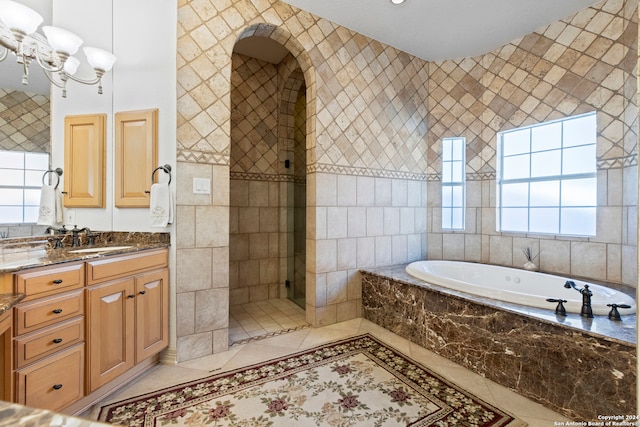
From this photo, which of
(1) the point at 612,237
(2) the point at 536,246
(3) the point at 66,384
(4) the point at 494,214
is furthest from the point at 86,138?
(1) the point at 612,237

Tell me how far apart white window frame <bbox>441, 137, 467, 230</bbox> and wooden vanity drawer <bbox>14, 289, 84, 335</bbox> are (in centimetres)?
352

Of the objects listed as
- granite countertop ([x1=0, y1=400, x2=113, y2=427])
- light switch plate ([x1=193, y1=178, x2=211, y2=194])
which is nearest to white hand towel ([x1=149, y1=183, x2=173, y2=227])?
light switch plate ([x1=193, y1=178, x2=211, y2=194])

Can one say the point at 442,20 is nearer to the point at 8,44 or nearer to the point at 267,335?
the point at 8,44

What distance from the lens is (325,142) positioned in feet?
8.98

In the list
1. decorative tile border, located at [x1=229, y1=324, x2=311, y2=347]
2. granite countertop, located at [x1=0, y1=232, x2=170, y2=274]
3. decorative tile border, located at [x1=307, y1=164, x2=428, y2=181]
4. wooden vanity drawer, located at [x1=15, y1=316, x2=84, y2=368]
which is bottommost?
decorative tile border, located at [x1=229, y1=324, x2=311, y2=347]

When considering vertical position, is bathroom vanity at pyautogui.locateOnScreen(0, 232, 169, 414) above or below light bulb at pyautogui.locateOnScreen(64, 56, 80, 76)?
below

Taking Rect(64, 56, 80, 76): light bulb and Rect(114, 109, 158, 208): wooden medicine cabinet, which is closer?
Rect(64, 56, 80, 76): light bulb

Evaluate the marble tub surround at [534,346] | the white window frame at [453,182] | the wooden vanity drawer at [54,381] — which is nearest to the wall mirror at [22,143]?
the wooden vanity drawer at [54,381]

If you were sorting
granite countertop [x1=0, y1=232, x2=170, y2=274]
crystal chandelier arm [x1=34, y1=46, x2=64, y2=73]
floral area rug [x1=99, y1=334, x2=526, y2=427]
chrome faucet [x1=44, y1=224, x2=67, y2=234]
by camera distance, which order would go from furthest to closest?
chrome faucet [x1=44, y1=224, x2=67, y2=234]
crystal chandelier arm [x1=34, y1=46, x2=64, y2=73]
floral area rug [x1=99, y1=334, x2=526, y2=427]
granite countertop [x1=0, y1=232, x2=170, y2=274]

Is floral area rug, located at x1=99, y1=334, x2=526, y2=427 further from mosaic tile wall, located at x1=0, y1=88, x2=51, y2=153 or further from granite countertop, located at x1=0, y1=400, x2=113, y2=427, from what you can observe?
mosaic tile wall, located at x1=0, y1=88, x2=51, y2=153

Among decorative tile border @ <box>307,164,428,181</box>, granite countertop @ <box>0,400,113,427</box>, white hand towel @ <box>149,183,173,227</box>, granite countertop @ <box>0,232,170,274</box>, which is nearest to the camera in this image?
granite countertop @ <box>0,400,113,427</box>

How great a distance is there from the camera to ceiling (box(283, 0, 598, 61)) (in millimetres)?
2484

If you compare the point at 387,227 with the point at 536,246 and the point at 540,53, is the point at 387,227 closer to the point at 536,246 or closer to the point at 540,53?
the point at 536,246

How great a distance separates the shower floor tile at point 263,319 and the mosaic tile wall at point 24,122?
78.9 inches
